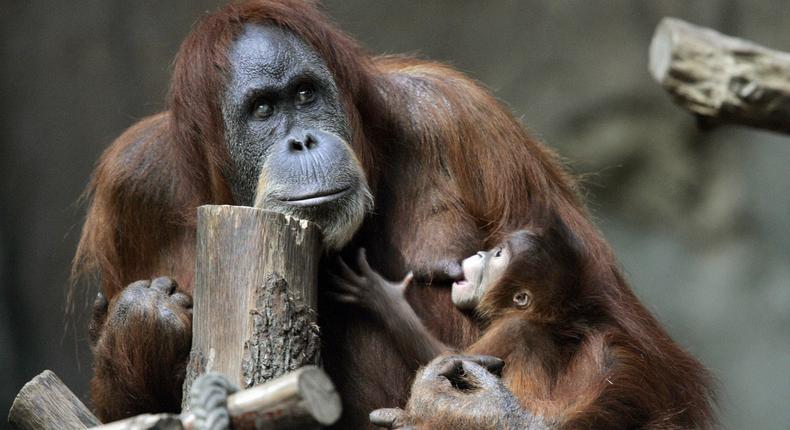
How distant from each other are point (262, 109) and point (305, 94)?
0.14 meters

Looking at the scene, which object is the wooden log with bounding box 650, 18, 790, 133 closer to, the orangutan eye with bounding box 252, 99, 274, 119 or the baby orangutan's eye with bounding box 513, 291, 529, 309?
the baby orangutan's eye with bounding box 513, 291, 529, 309

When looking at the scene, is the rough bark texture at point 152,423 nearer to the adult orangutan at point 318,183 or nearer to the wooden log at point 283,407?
the wooden log at point 283,407

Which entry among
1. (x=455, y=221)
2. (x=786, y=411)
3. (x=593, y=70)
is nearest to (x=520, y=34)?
(x=593, y=70)

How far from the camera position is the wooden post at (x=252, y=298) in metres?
3.04

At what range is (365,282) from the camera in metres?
3.66

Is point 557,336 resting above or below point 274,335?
below

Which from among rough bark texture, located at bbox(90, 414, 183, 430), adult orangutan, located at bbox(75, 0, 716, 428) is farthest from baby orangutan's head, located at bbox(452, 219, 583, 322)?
rough bark texture, located at bbox(90, 414, 183, 430)

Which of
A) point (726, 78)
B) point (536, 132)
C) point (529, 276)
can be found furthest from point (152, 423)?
point (536, 132)

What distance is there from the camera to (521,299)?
3668mm

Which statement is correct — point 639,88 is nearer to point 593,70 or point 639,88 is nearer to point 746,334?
point 593,70

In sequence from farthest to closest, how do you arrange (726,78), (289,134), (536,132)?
(536,132), (289,134), (726,78)

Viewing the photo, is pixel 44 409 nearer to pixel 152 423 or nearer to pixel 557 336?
pixel 152 423

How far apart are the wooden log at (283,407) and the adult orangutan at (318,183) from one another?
42.7 inches

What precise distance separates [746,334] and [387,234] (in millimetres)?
3751
